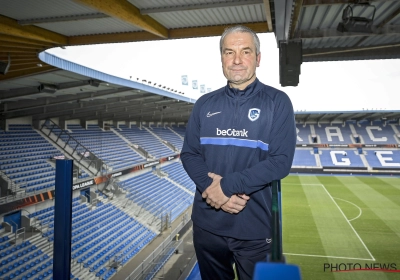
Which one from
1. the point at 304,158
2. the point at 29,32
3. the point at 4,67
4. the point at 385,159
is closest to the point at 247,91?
the point at 29,32

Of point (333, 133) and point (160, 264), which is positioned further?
point (333, 133)

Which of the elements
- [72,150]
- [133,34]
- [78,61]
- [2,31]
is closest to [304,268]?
[133,34]

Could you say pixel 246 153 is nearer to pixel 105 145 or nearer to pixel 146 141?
pixel 105 145

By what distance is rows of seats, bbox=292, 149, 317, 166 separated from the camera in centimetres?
3503

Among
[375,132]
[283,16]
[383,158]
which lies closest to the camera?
[283,16]

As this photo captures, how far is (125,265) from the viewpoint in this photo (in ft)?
38.8

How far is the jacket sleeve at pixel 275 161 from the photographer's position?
163 centimetres

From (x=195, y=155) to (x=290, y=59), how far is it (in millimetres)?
4548

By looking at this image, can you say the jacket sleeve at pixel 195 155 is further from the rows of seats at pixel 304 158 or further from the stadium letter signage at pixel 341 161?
the stadium letter signage at pixel 341 161

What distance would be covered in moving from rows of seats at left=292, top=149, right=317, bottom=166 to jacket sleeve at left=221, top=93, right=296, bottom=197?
34.7 m

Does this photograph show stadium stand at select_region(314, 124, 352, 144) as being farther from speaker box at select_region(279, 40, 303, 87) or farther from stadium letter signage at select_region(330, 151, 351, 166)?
speaker box at select_region(279, 40, 303, 87)

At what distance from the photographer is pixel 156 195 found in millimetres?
19781

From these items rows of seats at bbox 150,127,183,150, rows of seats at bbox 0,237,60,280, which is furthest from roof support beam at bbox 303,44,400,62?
rows of seats at bbox 150,127,183,150

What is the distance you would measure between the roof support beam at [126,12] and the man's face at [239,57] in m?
3.03
